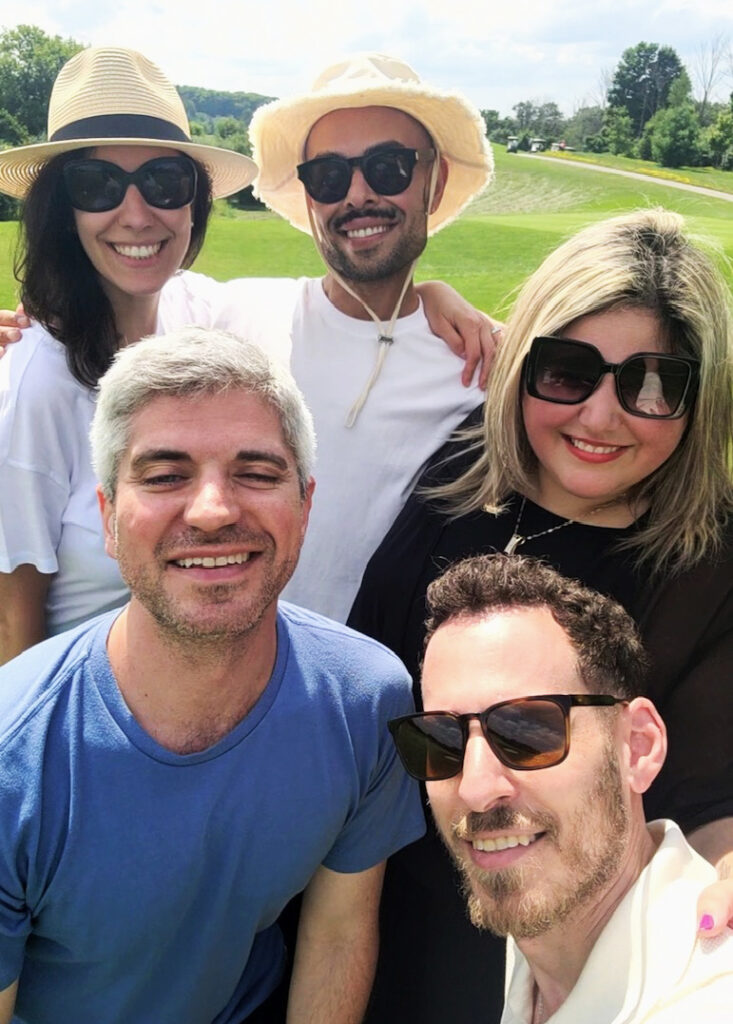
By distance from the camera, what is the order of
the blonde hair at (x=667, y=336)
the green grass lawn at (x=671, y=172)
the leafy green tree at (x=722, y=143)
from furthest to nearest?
1. the leafy green tree at (x=722, y=143)
2. the green grass lawn at (x=671, y=172)
3. the blonde hair at (x=667, y=336)

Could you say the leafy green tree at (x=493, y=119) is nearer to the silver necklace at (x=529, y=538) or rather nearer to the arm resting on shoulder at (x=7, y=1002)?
the silver necklace at (x=529, y=538)

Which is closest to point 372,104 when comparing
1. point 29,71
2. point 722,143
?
point 722,143

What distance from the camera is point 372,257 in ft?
10.6

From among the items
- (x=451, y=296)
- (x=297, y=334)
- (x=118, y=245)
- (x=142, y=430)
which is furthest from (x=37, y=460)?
(x=451, y=296)

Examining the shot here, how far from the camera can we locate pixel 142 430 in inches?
79.3

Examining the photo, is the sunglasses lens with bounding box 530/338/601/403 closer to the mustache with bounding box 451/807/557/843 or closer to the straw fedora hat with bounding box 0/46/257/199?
the mustache with bounding box 451/807/557/843

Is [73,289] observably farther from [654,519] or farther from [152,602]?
[654,519]

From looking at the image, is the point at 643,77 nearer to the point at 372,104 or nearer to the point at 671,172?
the point at 671,172

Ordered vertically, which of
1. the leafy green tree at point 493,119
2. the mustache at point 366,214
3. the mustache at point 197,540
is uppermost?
the leafy green tree at point 493,119

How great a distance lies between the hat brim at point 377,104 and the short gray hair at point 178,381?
64.0 inches

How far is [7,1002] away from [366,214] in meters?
2.84

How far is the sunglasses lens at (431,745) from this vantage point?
1.96 meters

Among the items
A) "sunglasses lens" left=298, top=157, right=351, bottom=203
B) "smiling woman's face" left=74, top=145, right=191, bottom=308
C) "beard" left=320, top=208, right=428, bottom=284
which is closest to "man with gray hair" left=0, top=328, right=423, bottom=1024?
"smiling woman's face" left=74, top=145, right=191, bottom=308

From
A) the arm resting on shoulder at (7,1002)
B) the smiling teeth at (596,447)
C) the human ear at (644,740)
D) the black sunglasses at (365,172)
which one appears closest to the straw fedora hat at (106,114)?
the black sunglasses at (365,172)
